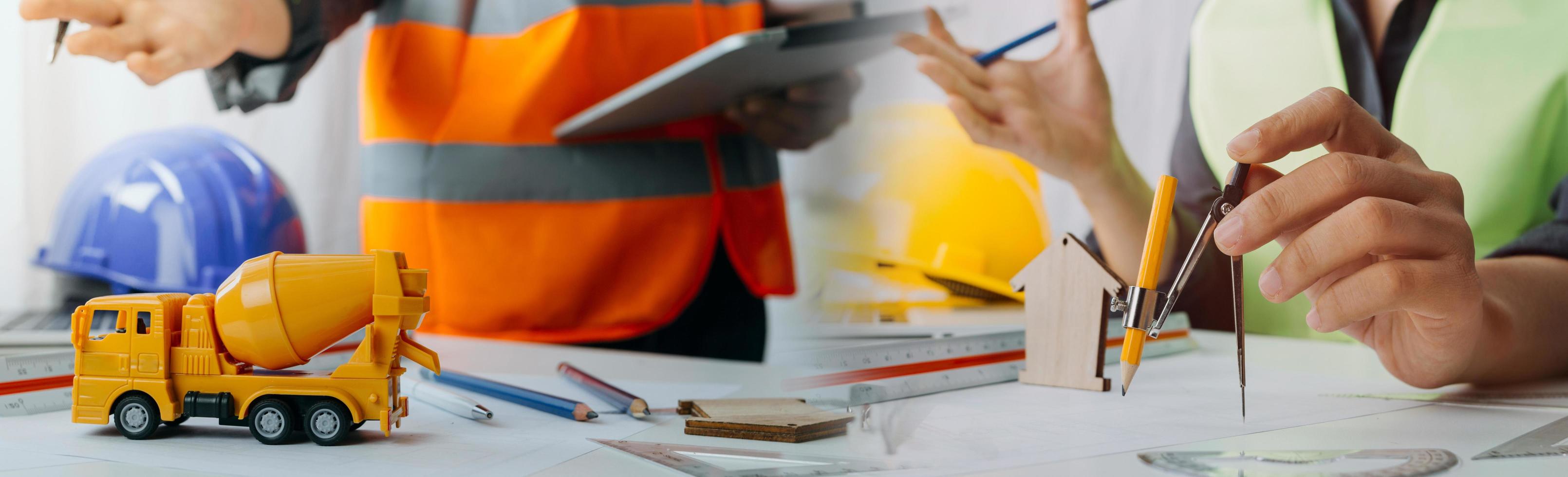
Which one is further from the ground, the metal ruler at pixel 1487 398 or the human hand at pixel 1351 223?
the human hand at pixel 1351 223

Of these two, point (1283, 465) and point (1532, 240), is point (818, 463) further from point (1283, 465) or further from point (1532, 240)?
point (1532, 240)

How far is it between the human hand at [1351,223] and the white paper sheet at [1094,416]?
0.06 meters

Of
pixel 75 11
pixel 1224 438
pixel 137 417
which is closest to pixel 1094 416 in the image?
pixel 1224 438

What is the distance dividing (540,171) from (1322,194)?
578 millimetres

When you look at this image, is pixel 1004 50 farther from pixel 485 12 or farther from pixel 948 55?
pixel 485 12

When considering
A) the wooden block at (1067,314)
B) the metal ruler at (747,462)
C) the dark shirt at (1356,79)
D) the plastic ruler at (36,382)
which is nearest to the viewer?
the metal ruler at (747,462)

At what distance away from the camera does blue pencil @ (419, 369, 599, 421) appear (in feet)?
1.30

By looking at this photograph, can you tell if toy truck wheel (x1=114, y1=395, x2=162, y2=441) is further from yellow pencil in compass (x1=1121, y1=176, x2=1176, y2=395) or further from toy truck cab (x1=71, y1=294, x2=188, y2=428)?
yellow pencil in compass (x1=1121, y1=176, x2=1176, y2=395)

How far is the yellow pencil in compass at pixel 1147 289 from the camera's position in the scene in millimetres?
344

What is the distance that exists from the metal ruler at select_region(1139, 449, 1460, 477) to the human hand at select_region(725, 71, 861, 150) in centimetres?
27

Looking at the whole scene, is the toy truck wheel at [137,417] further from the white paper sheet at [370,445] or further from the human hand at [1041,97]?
the human hand at [1041,97]

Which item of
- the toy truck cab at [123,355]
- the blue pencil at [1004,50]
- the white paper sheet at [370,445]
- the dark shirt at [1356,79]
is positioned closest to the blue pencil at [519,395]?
the white paper sheet at [370,445]

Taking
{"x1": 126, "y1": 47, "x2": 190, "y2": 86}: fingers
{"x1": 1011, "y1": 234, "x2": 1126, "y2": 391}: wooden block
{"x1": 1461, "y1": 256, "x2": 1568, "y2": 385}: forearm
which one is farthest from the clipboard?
{"x1": 1461, "y1": 256, "x2": 1568, "y2": 385}: forearm

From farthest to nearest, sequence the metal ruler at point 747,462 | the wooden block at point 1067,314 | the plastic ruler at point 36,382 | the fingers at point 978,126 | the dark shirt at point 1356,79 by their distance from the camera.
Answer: the dark shirt at point 1356,79 < the fingers at point 978,126 < the wooden block at point 1067,314 < the plastic ruler at point 36,382 < the metal ruler at point 747,462
